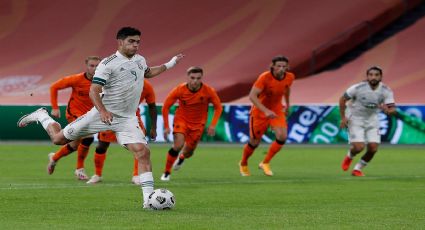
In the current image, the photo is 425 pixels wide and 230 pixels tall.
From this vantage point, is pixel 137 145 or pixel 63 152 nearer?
pixel 137 145

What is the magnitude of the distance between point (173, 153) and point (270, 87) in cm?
242

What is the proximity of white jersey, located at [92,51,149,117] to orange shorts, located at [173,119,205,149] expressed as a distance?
6022mm

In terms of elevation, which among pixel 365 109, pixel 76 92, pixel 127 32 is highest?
pixel 127 32

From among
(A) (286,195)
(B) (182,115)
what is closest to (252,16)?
(B) (182,115)

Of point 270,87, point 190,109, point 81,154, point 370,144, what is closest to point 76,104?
point 81,154

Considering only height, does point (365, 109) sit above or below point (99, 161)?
above

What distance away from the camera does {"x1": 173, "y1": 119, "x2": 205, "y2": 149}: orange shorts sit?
63.5 feet

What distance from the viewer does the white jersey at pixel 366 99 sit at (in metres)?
19.7

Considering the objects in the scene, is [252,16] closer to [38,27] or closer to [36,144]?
[38,27]

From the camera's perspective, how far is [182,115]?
19562 mm

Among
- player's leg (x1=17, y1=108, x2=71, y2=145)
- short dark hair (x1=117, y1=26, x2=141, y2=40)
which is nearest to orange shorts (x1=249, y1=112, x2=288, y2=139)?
player's leg (x1=17, y1=108, x2=71, y2=145)

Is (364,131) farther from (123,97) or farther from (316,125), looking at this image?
(316,125)

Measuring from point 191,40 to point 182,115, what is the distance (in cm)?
2590

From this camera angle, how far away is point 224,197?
14.5 meters
